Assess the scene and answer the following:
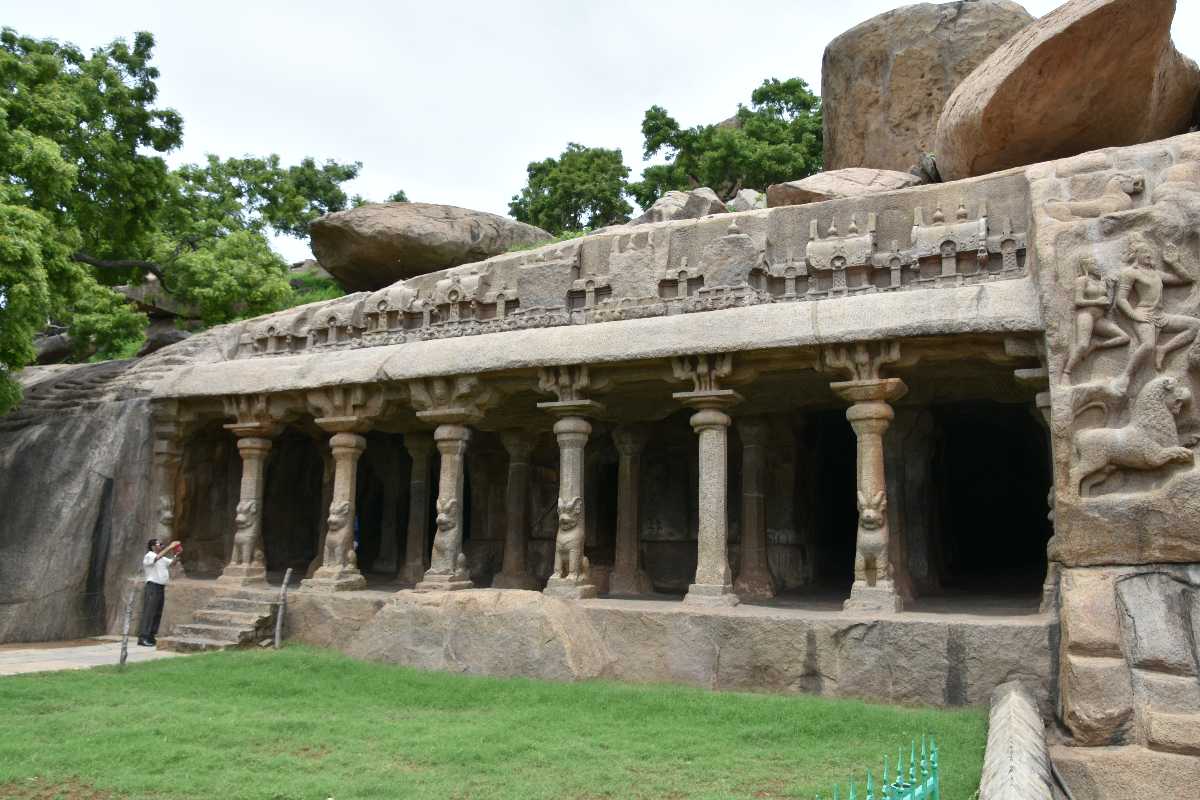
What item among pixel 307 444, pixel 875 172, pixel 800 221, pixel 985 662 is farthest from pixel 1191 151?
pixel 307 444

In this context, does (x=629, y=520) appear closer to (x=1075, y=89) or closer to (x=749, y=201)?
(x=1075, y=89)

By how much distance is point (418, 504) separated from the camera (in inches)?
570

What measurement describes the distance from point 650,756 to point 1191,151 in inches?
266

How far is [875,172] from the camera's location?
14.9 metres

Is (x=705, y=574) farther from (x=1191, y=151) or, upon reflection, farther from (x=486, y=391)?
(x=1191, y=151)

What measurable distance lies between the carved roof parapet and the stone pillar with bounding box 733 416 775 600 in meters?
3.26

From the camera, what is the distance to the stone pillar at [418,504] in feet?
46.8

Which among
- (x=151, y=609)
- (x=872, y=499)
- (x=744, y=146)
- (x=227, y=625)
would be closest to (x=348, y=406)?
(x=227, y=625)

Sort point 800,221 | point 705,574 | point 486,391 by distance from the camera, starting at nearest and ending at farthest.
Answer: point 705,574
point 800,221
point 486,391

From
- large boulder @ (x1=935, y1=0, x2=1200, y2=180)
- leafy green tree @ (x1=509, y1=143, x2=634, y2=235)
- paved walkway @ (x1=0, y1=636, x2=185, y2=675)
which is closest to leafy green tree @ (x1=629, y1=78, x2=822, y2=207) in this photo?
leafy green tree @ (x1=509, y1=143, x2=634, y2=235)

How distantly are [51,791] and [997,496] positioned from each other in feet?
51.0

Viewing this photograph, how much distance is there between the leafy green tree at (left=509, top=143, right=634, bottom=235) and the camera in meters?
34.3

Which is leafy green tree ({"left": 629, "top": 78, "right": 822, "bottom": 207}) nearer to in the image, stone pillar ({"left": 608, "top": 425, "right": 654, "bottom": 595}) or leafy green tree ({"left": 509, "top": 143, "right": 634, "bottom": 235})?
leafy green tree ({"left": 509, "top": 143, "right": 634, "bottom": 235})

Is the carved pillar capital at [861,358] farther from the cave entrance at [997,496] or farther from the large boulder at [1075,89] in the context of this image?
the cave entrance at [997,496]
